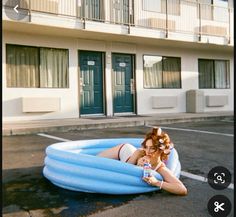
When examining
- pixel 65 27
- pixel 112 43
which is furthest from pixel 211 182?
pixel 112 43

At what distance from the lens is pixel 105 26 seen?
500 inches

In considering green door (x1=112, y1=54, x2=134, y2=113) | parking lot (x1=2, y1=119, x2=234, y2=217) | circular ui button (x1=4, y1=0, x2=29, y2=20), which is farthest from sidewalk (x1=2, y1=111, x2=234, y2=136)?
circular ui button (x1=4, y1=0, x2=29, y2=20)

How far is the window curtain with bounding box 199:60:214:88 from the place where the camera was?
17.7 meters

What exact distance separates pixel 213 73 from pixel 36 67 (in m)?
9.53

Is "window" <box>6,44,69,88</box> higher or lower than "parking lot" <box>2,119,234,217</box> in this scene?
higher

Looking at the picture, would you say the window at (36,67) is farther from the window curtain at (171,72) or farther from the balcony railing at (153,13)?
the window curtain at (171,72)

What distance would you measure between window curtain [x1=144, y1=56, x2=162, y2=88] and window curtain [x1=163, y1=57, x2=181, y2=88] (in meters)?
0.32

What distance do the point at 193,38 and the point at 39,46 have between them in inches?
259

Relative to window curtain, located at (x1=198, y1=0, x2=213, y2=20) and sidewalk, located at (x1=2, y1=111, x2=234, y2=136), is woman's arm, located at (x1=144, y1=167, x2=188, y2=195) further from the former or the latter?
window curtain, located at (x1=198, y1=0, x2=213, y2=20)

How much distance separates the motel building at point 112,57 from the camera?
1225cm

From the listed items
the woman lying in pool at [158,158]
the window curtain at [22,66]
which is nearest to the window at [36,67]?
the window curtain at [22,66]

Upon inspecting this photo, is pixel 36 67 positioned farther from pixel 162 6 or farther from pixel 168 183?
pixel 168 183

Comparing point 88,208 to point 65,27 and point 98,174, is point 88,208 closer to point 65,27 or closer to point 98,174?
point 98,174

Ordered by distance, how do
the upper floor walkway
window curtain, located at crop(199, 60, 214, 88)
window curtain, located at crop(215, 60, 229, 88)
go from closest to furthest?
1. the upper floor walkway
2. window curtain, located at crop(199, 60, 214, 88)
3. window curtain, located at crop(215, 60, 229, 88)
